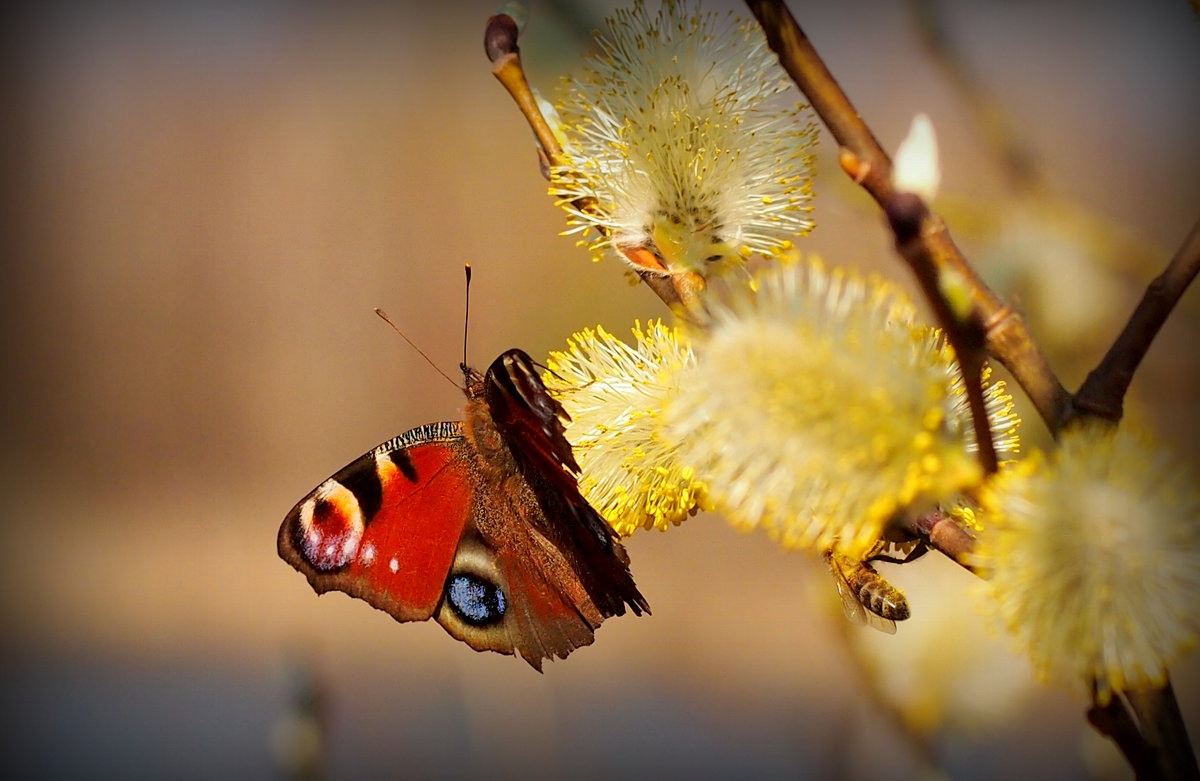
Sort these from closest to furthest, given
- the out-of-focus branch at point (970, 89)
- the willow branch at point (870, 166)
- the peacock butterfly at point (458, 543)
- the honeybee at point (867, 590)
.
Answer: the willow branch at point (870, 166) → the honeybee at point (867, 590) → the peacock butterfly at point (458, 543) → the out-of-focus branch at point (970, 89)

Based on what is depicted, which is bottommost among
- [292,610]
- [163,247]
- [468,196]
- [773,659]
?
[773,659]

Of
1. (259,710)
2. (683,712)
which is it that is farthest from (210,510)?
(683,712)

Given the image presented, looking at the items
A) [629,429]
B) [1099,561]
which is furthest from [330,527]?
[1099,561]

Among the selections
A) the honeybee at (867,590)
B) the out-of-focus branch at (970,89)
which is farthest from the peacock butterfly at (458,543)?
the out-of-focus branch at (970,89)

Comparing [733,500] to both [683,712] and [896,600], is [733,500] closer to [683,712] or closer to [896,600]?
[896,600]

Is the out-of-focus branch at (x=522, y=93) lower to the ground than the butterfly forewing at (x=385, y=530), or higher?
higher

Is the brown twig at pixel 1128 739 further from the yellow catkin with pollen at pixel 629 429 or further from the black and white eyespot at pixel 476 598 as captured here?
the black and white eyespot at pixel 476 598
